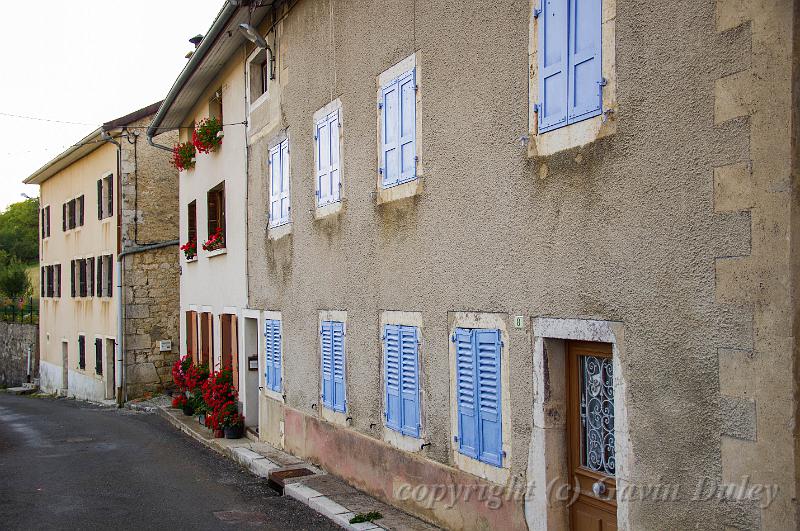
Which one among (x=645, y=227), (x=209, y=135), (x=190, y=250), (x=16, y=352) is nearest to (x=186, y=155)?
(x=190, y=250)

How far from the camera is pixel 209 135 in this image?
14.8 meters

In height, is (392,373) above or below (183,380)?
above

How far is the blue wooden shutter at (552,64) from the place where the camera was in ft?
17.8

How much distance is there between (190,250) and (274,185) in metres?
5.67

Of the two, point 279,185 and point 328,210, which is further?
point 279,185

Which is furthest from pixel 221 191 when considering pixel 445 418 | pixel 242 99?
pixel 445 418

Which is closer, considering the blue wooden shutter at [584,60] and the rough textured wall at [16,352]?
the blue wooden shutter at [584,60]

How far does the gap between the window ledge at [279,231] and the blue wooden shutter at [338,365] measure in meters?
2.07

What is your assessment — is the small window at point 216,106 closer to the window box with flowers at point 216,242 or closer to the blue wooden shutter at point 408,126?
the window box with flowers at point 216,242

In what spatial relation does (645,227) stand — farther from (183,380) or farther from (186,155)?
(186,155)

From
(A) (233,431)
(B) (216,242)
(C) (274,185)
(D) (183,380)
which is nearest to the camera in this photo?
(C) (274,185)

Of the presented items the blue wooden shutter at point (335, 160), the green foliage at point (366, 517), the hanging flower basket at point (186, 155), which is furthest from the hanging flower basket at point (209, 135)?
the green foliage at point (366, 517)

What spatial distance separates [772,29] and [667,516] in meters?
2.68

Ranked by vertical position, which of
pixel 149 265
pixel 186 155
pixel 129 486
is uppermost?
pixel 186 155
